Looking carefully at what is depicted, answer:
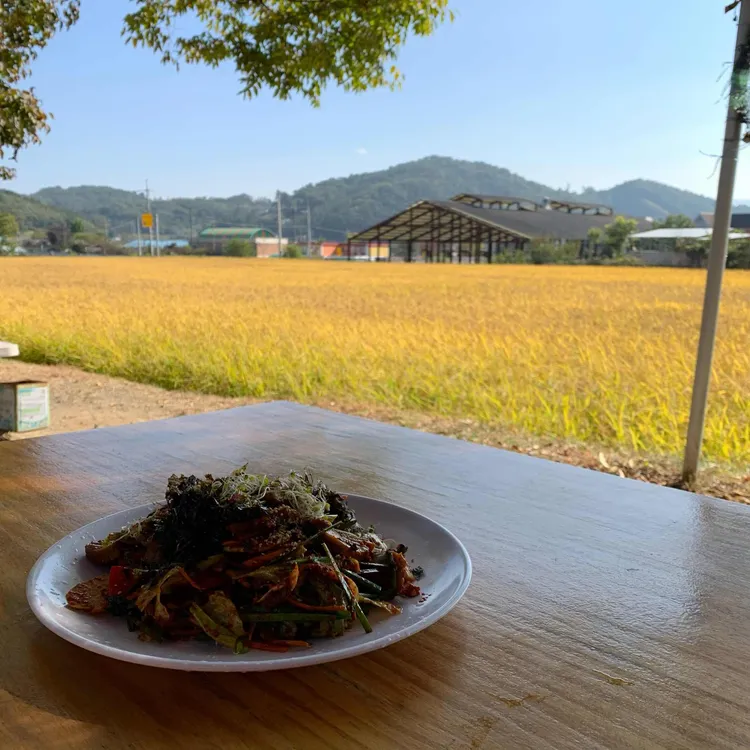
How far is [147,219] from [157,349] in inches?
870

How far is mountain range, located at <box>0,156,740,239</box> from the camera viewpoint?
2510 centimetres

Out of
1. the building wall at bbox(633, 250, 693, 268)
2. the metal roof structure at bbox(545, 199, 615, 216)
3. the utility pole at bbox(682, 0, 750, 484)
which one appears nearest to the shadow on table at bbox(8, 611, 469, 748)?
the utility pole at bbox(682, 0, 750, 484)

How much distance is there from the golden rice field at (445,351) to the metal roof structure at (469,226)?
19.2m

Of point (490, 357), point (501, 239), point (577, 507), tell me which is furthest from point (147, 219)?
point (577, 507)

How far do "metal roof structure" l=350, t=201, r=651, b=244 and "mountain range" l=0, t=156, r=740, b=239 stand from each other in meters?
4.36

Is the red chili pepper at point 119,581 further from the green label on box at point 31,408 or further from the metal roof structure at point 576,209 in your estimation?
the metal roof structure at point 576,209

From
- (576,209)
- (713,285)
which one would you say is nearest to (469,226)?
(576,209)

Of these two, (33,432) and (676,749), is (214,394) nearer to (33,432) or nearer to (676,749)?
(33,432)

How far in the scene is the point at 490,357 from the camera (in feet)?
17.5

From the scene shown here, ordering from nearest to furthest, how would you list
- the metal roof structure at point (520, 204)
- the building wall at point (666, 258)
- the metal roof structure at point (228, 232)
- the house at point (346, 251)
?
the building wall at point (666, 258) → the metal roof structure at point (520, 204) → the metal roof structure at point (228, 232) → the house at point (346, 251)

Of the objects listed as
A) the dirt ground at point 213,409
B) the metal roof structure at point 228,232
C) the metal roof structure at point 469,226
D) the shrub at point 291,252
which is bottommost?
the dirt ground at point 213,409

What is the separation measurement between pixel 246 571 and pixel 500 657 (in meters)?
0.27

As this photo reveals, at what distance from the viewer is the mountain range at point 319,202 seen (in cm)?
2510

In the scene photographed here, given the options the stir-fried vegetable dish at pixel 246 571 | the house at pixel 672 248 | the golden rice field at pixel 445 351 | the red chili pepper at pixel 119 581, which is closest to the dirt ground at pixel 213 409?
the golden rice field at pixel 445 351
